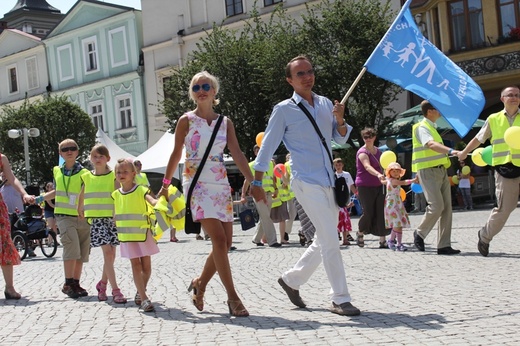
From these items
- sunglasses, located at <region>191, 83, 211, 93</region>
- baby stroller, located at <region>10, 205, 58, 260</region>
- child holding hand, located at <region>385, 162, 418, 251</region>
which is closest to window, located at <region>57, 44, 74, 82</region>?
baby stroller, located at <region>10, 205, 58, 260</region>

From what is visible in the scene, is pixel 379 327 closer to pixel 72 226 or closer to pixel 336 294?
pixel 336 294

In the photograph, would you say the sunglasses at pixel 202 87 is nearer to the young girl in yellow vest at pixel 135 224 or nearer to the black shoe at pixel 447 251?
the young girl in yellow vest at pixel 135 224

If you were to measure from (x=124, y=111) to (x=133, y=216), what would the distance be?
37.0 metres

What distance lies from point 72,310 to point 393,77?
3.79 m

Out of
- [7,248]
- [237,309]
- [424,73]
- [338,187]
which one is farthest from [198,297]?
[424,73]

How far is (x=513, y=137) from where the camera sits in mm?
9078

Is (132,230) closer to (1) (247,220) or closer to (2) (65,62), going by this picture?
(1) (247,220)

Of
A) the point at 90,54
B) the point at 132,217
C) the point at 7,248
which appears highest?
the point at 90,54

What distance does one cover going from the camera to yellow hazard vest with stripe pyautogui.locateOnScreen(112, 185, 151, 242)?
7.44 metres

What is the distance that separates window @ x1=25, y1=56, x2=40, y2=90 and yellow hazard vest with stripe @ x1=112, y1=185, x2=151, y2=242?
141 feet

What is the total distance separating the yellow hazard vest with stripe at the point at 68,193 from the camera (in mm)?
8867

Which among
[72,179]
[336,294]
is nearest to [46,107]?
[72,179]

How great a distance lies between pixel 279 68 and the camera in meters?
28.3

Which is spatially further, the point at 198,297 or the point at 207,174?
the point at 198,297
